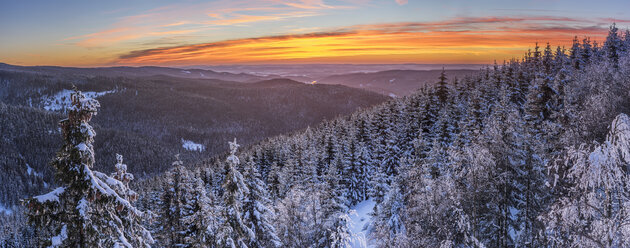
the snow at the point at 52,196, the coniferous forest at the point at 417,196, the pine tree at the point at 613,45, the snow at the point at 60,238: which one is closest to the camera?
the coniferous forest at the point at 417,196

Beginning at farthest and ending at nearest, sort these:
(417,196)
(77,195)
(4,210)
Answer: (4,210) → (417,196) → (77,195)

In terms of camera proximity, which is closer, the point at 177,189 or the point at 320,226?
the point at 320,226

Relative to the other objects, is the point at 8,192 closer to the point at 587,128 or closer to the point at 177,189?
the point at 177,189

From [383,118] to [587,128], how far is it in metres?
37.3

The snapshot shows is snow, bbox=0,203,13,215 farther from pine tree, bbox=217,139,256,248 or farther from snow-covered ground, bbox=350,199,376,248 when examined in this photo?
pine tree, bbox=217,139,256,248

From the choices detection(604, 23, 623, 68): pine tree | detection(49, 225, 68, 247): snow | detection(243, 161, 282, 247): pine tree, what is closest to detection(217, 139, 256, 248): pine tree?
Result: detection(243, 161, 282, 247): pine tree

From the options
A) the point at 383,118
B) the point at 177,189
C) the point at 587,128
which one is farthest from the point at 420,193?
the point at 383,118

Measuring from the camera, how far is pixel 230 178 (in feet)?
53.4

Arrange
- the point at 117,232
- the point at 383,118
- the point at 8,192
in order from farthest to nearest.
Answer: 1. the point at 8,192
2. the point at 383,118
3. the point at 117,232

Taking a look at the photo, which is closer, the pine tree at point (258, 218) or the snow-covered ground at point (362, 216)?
the pine tree at point (258, 218)

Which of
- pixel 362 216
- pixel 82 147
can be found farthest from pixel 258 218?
pixel 362 216

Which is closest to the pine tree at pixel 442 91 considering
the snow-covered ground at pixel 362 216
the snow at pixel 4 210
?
the snow-covered ground at pixel 362 216

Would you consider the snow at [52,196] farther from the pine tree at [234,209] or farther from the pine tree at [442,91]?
the pine tree at [442,91]

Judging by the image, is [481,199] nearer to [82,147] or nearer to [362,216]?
[82,147]
